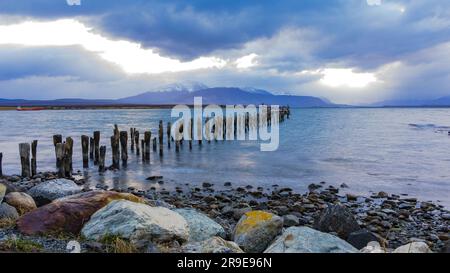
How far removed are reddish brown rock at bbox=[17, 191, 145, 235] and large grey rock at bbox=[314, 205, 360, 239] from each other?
5259mm

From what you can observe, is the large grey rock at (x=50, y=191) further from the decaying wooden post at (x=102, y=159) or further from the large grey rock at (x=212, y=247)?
the decaying wooden post at (x=102, y=159)

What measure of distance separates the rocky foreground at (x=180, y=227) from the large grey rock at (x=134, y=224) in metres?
0.02

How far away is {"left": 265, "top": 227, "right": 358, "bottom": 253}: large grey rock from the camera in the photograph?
22.9ft

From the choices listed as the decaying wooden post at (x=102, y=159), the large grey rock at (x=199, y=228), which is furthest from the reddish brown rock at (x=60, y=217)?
the decaying wooden post at (x=102, y=159)

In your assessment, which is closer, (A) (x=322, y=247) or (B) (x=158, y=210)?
(A) (x=322, y=247)

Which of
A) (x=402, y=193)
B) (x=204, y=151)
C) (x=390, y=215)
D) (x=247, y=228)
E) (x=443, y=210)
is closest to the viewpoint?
(x=247, y=228)

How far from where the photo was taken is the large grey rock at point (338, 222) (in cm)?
1003

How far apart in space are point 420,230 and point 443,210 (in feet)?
11.7

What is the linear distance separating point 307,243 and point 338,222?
11.2 ft

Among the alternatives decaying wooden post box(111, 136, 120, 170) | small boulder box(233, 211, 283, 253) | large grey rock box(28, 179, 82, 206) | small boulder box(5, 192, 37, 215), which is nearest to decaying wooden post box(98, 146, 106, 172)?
decaying wooden post box(111, 136, 120, 170)
